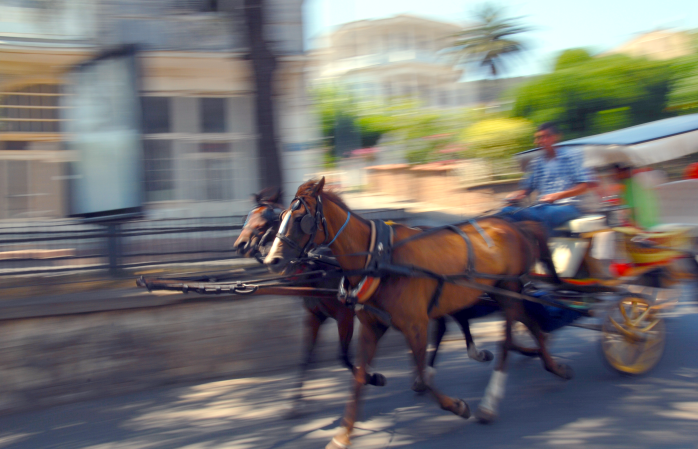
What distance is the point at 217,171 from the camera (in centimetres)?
1038

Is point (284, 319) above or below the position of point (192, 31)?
below

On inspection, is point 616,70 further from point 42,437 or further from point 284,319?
point 42,437

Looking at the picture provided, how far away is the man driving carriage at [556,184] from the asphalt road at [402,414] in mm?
1501

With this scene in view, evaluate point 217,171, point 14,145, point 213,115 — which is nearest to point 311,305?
point 217,171

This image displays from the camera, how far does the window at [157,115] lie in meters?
9.92

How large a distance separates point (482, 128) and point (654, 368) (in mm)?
11136

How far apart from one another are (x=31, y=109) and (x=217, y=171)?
336 centimetres

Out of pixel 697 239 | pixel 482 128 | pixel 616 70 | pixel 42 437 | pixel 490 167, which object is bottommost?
pixel 42 437

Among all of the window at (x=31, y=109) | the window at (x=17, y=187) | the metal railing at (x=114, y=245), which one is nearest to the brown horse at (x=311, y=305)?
the metal railing at (x=114, y=245)

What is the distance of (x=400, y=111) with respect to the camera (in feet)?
76.7

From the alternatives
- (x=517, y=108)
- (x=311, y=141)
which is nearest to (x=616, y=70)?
(x=517, y=108)

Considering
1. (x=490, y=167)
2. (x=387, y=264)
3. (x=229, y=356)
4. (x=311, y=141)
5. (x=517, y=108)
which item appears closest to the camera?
(x=387, y=264)

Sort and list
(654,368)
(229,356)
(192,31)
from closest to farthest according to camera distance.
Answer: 1. (654,368)
2. (229,356)
3. (192,31)

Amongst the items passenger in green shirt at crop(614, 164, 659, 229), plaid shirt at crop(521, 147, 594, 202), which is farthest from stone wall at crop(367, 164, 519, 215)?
plaid shirt at crop(521, 147, 594, 202)
